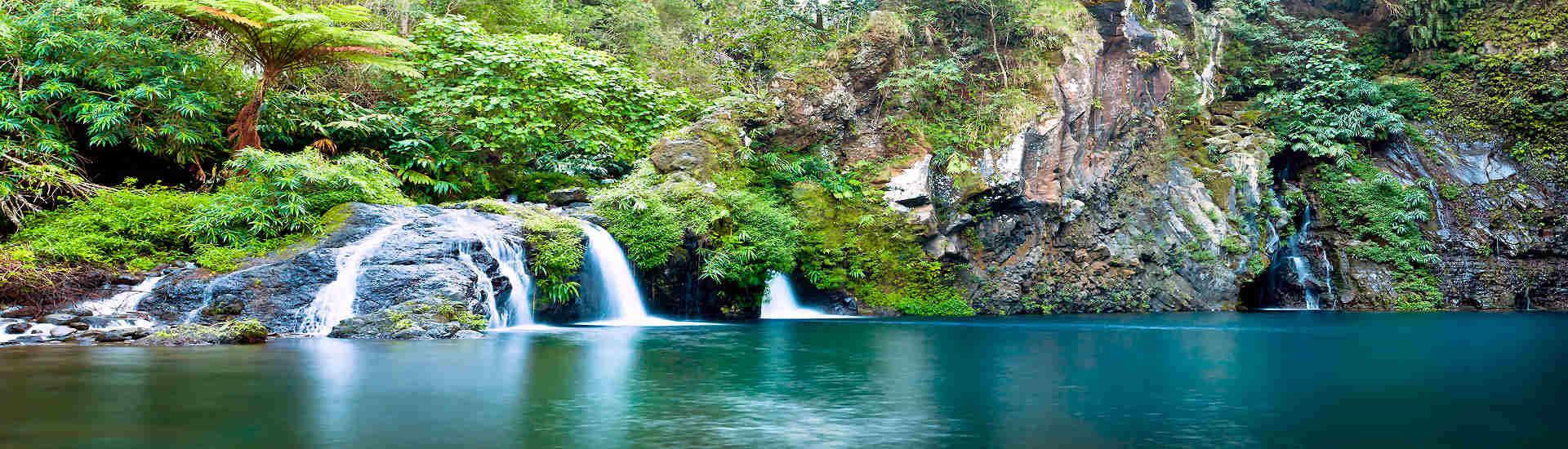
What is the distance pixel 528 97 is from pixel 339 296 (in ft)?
25.0

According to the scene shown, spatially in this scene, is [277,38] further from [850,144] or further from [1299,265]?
[1299,265]

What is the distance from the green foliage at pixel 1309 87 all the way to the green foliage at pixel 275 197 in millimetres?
23297

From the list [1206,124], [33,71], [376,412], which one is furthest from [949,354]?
[1206,124]

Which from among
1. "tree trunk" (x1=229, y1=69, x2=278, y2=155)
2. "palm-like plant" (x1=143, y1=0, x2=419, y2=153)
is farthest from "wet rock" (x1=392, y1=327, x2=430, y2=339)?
"tree trunk" (x1=229, y1=69, x2=278, y2=155)

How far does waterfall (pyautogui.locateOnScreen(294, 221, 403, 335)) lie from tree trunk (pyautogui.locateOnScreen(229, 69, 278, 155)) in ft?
15.2

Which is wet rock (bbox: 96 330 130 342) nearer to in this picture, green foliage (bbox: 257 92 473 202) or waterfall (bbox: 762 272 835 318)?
green foliage (bbox: 257 92 473 202)

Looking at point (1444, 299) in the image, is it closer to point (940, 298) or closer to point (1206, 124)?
point (1206, 124)

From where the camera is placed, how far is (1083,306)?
20859 millimetres

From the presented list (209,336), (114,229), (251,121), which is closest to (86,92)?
(251,121)

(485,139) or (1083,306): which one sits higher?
(485,139)

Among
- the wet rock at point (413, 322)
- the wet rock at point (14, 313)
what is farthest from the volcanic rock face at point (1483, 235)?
the wet rock at point (14, 313)

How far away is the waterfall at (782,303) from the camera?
1814 centimetres

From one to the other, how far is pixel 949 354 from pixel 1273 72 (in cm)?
2190

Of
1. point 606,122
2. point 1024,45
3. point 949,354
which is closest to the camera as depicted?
point 949,354
